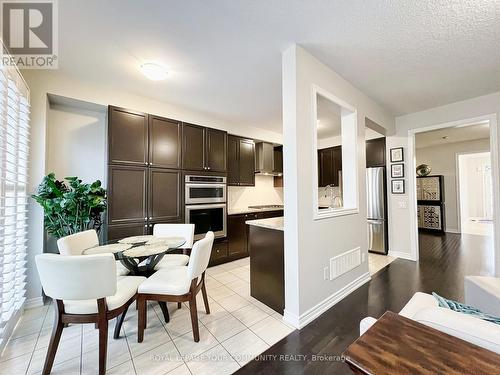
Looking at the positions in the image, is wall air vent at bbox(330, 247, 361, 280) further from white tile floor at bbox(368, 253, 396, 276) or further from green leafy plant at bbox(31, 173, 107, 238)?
green leafy plant at bbox(31, 173, 107, 238)

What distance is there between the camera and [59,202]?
2.27 m

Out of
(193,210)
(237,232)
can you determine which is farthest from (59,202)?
(237,232)

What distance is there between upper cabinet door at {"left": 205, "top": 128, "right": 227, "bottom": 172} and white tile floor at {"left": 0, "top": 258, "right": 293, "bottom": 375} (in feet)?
7.21

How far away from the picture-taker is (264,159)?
4.89 metres

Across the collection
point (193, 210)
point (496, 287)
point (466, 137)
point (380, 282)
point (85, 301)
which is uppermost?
point (466, 137)

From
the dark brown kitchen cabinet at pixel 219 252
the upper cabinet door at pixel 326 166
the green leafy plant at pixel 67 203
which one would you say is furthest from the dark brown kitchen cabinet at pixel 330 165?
the green leafy plant at pixel 67 203

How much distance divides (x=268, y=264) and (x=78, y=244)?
1.92 m

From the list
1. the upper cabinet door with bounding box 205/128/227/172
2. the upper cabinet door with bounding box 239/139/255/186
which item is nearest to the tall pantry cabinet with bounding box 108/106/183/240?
the upper cabinet door with bounding box 205/128/227/172

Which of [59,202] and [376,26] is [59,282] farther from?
[376,26]

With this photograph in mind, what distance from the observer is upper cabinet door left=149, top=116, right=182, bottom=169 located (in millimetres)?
3105

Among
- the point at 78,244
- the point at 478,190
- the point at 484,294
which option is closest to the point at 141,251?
the point at 78,244

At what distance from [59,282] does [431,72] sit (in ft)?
13.6

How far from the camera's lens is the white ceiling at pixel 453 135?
15.8 feet

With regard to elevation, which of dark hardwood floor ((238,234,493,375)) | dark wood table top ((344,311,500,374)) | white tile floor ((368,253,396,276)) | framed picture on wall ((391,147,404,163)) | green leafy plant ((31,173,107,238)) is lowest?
white tile floor ((368,253,396,276))
